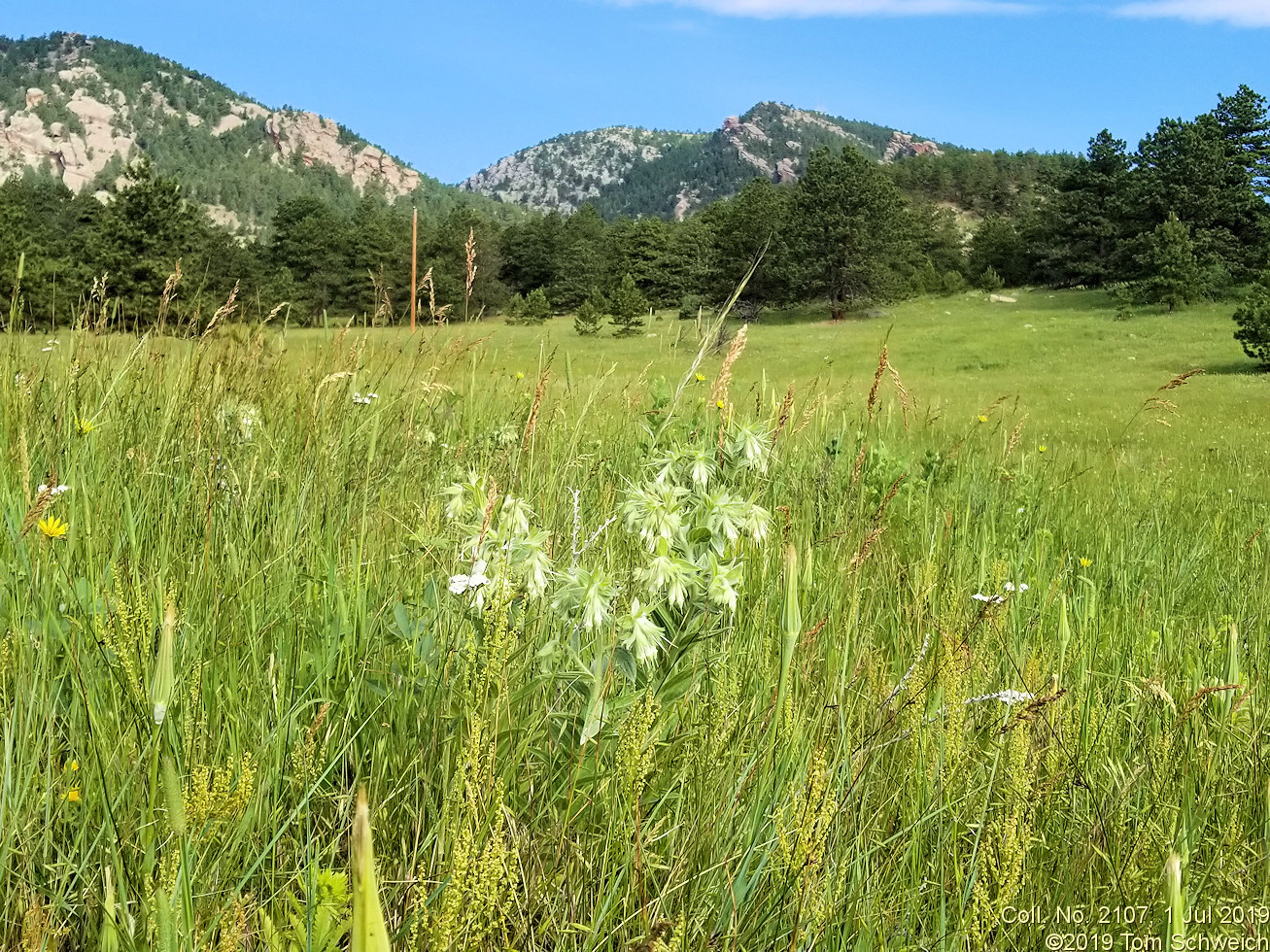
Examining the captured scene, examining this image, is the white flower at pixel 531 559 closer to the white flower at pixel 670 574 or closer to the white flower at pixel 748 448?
the white flower at pixel 670 574

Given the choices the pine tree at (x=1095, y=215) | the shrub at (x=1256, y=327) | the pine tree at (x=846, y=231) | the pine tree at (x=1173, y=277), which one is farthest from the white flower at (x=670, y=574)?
the pine tree at (x=1095, y=215)

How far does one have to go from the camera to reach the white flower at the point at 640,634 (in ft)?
3.49

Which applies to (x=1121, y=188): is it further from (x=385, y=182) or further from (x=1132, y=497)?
(x=385, y=182)

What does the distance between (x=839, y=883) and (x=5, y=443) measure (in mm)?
2397

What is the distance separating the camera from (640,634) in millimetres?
1067

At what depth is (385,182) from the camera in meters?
193

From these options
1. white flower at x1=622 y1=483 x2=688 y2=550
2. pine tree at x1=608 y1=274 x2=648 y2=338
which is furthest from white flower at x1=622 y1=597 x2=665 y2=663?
pine tree at x1=608 y1=274 x2=648 y2=338

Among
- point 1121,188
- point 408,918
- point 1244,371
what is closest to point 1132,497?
point 408,918

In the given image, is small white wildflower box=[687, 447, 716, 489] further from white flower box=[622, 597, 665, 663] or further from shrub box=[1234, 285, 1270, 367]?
shrub box=[1234, 285, 1270, 367]

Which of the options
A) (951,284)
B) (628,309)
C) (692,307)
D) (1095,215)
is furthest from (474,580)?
(1095,215)

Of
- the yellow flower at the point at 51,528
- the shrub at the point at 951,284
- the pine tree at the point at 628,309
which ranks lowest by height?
the yellow flower at the point at 51,528

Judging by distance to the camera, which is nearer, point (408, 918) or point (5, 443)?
point (408, 918)

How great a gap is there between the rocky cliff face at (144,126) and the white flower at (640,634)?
159m

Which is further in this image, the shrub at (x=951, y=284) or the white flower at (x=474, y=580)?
the shrub at (x=951, y=284)
